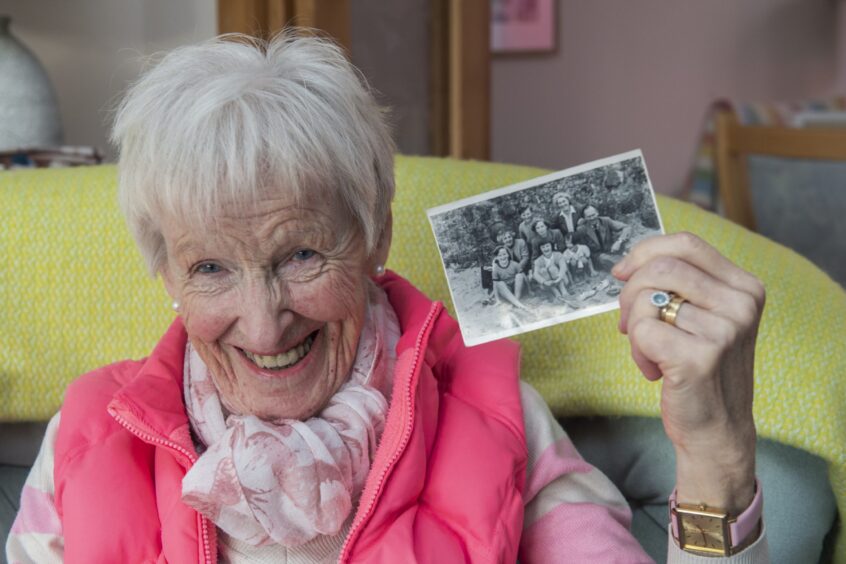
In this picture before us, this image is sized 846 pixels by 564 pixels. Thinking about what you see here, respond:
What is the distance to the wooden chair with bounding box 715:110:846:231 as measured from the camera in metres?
3.31

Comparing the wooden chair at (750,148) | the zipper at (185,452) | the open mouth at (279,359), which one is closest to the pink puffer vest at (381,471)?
the zipper at (185,452)

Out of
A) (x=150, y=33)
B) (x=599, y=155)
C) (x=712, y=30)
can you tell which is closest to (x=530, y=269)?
(x=150, y=33)

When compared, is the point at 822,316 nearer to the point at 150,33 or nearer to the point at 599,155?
the point at 150,33

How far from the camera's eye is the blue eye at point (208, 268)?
1.16m

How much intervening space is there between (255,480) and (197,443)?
0.15m

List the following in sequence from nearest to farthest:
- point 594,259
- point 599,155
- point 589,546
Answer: point 594,259 < point 589,546 < point 599,155

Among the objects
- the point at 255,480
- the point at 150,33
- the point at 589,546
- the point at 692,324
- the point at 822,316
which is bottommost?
the point at 589,546

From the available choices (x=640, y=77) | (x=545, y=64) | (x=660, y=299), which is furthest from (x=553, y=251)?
(x=640, y=77)

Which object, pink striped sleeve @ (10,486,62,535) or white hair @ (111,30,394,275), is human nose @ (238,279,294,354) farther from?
pink striped sleeve @ (10,486,62,535)

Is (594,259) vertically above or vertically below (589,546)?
above

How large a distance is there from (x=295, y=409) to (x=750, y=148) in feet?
8.87

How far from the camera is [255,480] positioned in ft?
3.75

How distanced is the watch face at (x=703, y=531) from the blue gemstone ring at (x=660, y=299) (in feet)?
0.73

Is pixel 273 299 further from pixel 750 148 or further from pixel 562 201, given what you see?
pixel 750 148
